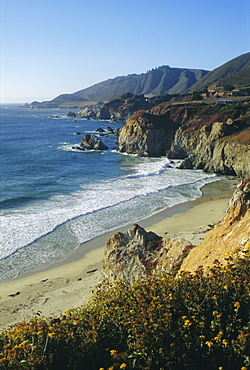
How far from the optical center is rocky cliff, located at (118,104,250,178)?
41.0 meters

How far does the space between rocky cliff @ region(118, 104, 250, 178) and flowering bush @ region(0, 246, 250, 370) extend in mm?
33422

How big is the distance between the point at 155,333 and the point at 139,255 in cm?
640

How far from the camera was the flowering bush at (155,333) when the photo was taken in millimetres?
5359

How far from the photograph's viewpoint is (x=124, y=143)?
59.2m

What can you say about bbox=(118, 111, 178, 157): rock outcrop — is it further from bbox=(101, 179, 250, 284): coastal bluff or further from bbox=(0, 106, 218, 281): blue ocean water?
bbox=(101, 179, 250, 284): coastal bluff

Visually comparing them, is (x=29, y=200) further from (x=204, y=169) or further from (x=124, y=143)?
(x=124, y=143)

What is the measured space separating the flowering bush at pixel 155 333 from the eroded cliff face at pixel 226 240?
2.31 meters

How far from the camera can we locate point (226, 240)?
9852 mm

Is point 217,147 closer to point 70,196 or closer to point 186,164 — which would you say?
point 186,164

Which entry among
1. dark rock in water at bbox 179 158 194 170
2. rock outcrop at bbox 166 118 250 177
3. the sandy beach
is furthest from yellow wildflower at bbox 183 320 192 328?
dark rock in water at bbox 179 158 194 170

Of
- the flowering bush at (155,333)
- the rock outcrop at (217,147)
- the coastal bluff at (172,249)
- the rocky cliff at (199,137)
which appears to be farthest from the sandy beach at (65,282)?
the rocky cliff at (199,137)

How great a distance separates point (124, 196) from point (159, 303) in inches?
949

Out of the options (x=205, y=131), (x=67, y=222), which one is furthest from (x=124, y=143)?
(x=67, y=222)

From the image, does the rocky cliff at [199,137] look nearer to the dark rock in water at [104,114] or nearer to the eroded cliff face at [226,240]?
the eroded cliff face at [226,240]
